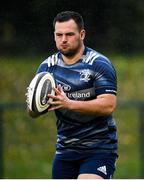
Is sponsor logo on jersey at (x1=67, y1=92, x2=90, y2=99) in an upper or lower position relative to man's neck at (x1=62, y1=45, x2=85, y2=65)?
lower

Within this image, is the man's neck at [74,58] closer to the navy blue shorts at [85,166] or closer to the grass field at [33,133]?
the navy blue shorts at [85,166]

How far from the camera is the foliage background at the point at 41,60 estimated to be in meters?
10.9

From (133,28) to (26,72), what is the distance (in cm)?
Result: 149

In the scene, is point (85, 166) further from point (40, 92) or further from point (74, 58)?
point (74, 58)

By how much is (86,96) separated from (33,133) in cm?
444

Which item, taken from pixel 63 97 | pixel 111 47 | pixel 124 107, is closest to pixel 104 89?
pixel 63 97

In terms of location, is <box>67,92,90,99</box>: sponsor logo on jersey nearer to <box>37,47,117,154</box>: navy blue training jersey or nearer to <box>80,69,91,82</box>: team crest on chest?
<box>37,47,117,154</box>: navy blue training jersey

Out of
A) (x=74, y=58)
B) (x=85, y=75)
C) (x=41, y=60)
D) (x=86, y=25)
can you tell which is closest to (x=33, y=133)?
(x=41, y=60)

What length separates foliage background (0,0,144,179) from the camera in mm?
10859

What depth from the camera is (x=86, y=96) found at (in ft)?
22.5

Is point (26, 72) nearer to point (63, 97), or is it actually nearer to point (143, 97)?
point (143, 97)

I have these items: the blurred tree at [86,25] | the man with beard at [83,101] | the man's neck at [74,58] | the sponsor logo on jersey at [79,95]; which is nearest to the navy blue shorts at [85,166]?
the man with beard at [83,101]

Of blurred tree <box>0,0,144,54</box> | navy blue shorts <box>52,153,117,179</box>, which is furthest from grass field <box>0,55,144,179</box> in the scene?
navy blue shorts <box>52,153,117,179</box>

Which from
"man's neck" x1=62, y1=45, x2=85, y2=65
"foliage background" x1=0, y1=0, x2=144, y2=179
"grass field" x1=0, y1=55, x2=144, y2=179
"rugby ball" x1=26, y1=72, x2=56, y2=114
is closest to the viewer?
"rugby ball" x1=26, y1=72, x2=56, y2=114
